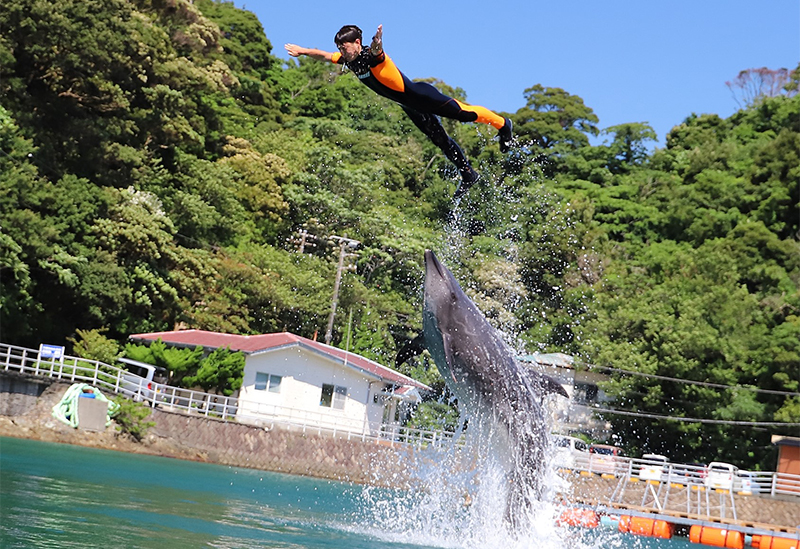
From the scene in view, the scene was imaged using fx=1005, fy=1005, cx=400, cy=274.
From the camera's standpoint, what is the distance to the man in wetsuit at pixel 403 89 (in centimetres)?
828

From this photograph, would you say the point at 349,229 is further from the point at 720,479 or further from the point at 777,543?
the point at 777,543

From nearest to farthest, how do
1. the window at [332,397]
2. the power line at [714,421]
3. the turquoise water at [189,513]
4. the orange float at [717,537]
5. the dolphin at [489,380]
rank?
the dolphin at [489,380]
the turquoise water at [189,513]
the orange float at [717,537]
the window at [332,397]
the power line at [714,421]

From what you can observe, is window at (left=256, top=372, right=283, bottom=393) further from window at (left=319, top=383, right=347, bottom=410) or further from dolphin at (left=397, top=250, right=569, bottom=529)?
dolphin at (left=397, top=250, right=569, bottom=529)

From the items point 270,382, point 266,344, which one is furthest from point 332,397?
point 266,344

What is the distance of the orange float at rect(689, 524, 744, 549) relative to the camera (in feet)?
78.5

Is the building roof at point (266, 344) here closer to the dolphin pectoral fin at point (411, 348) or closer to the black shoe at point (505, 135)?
the dolphin pectoral fin at point (411, 348)

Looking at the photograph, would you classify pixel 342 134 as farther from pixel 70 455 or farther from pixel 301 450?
pixel 70 455

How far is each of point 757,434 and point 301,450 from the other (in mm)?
17957

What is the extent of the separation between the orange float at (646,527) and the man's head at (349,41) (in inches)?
743

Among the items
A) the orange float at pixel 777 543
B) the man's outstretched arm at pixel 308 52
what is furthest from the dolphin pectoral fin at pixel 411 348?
the orange float at pixel 777 543

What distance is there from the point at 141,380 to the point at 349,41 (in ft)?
74.0

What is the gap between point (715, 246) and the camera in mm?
46938

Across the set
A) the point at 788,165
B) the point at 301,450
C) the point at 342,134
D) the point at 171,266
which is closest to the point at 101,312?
the point at 171,266

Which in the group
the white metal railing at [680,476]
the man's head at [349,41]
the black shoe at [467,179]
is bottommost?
the white metal railing at [680,476]
